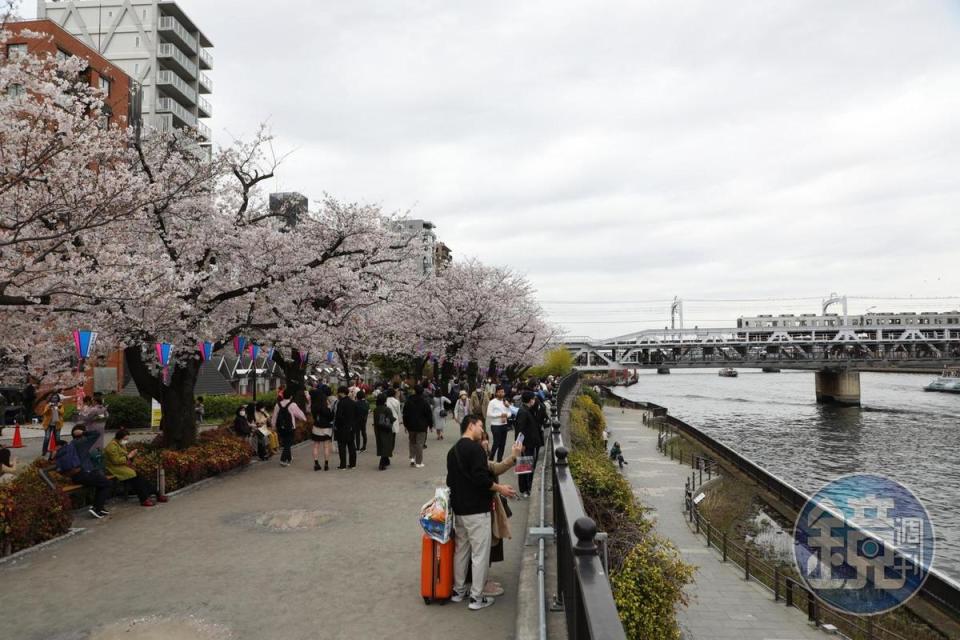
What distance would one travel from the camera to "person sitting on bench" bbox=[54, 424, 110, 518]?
10078 millimetres

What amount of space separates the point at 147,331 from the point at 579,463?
30.1 feet

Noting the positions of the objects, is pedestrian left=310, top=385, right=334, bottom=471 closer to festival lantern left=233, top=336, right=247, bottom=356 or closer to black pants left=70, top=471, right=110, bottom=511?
festival lantern left=233, top=336, right=247, bottom=356

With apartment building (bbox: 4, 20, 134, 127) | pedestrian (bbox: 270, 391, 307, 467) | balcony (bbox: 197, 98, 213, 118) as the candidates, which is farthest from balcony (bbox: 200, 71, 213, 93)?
pedestrian (bbox: 270, 391, 307, 467)

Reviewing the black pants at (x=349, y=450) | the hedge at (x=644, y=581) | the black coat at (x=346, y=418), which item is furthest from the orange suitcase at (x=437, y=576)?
the black pants at (x=349, y=450)

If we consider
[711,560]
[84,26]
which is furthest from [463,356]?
[84,26]

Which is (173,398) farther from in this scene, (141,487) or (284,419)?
(141,487)

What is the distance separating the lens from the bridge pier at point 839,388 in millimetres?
78125

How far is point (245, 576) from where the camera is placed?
733 centimetres

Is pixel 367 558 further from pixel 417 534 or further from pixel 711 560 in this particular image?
pixel 711 560

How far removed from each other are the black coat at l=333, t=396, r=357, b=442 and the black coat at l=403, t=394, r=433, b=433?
3.87 feet

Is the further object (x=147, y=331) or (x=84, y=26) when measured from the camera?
(x=84, y=26)

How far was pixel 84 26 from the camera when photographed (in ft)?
187

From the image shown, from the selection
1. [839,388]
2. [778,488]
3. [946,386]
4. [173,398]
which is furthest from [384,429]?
[946,386]

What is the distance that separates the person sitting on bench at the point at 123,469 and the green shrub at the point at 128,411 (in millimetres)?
17839
